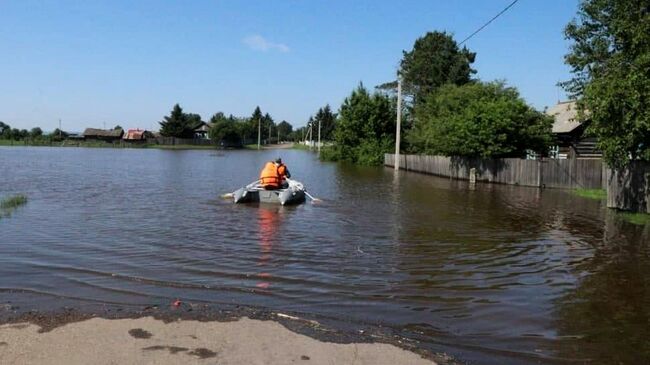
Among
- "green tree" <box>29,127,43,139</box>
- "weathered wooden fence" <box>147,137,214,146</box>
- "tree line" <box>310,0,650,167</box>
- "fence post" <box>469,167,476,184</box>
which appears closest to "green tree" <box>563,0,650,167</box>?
"tree line" <box>310,0,650,167</box>

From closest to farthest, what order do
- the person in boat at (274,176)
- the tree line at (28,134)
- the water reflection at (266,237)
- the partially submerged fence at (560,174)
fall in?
the water reflection at (266,237) < the partially submerged fence at (560,174) < the person in boat at (274,176) < the tree line at (28,134)

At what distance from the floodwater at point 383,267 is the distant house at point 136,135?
131 m

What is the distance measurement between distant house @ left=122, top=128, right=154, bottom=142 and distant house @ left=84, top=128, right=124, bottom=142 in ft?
7.24

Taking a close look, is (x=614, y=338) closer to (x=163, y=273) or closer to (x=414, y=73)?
(x=163, y=273)

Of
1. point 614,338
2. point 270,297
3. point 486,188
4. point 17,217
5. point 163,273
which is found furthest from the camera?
point 486,188

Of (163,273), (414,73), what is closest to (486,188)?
(163,273)

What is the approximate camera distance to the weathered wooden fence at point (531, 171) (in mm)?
31203

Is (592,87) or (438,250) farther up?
(592,87)

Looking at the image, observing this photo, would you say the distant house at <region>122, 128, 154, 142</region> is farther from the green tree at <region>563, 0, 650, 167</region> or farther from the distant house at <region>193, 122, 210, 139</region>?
the green tree at <region>563, 0, 650, 167</region>

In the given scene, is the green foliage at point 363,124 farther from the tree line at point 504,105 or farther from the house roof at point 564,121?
the house roof at point 564,121

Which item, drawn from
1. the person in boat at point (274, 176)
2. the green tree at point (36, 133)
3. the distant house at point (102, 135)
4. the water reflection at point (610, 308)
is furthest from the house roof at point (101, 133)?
the water reflection at point (610, 308)

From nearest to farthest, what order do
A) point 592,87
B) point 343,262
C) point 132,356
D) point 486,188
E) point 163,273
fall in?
point 132,356 < point 163,273 < point 343,262 < point 592,87 < point 486,188

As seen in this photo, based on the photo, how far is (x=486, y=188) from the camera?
32781 mm

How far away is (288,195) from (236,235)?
24.5 ft
